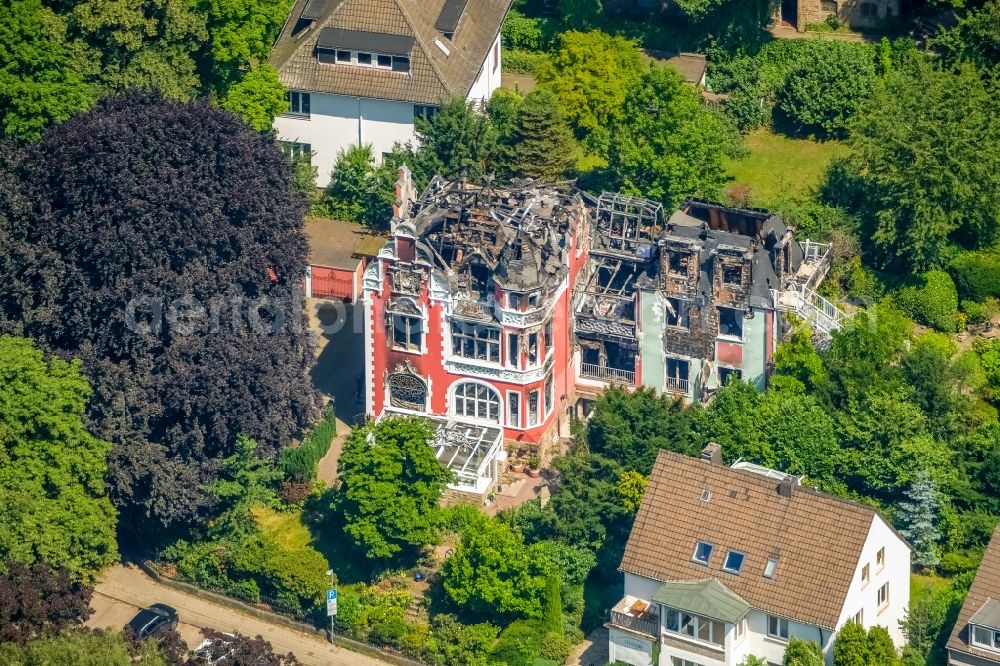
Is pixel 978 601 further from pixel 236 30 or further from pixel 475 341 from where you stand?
pixel 236 30

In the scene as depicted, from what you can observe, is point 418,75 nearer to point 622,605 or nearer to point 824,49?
point 824,49

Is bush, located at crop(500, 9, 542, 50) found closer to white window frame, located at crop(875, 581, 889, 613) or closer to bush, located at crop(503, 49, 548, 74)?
bush, located at crop(503, 49, 548, 74)

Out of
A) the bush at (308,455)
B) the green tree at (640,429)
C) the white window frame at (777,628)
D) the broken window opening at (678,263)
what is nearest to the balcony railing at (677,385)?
the green tree at (640,429)

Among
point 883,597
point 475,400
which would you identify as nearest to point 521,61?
point 475,400

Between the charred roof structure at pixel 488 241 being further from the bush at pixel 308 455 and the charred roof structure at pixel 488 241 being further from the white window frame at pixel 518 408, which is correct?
the bush at pixel 308 455

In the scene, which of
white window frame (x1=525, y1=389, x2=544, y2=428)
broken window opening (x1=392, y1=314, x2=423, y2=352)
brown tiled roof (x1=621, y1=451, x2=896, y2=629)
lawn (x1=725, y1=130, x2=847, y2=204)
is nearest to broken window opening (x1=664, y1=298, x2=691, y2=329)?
white window frame (x1=525, y1=389, x2=544, y2=428)

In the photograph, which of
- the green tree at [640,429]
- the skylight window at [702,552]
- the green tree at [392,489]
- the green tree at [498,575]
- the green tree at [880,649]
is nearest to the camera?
the green tree at [880,649]

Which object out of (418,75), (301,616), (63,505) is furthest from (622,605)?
(418,75)
